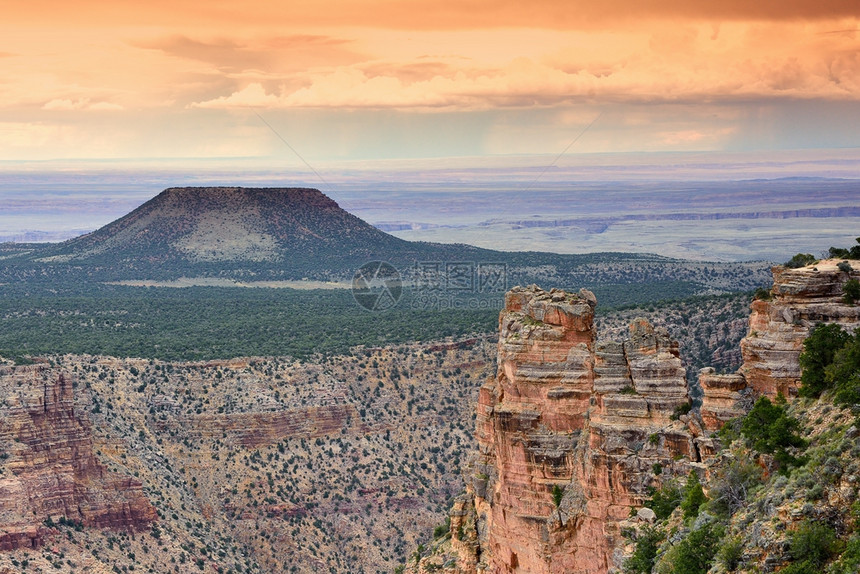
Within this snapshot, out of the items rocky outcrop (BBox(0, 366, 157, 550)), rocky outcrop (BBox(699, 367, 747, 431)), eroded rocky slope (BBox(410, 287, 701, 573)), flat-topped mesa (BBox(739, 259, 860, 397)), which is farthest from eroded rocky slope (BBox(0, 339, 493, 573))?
flat-topped mesa (BBox(739, 259, 860, 397))

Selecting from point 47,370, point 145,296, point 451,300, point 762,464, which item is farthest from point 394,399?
point 762,464

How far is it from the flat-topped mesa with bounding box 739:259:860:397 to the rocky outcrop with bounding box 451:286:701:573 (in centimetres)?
232

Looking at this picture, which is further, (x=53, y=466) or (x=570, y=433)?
(x=53, y=466)

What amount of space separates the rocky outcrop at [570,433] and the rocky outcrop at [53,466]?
37.4m

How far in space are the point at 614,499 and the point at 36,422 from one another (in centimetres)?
4745

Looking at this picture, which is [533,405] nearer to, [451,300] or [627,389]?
[627,389]

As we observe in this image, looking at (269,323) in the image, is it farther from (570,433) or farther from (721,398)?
(721,398)

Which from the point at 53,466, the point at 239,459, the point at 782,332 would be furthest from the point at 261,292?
the point at 782,332

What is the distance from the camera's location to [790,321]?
3441 cm

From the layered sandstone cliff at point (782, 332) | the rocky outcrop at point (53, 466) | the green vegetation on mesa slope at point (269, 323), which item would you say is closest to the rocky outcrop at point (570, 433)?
the layered sandstone cliff at point (782, 332)

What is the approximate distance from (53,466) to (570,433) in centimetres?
4383

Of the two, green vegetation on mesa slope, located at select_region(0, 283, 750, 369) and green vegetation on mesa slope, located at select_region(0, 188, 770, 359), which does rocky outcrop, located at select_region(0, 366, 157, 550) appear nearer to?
green vegetation on mesa slope, located at select_region(0, 283, 750, 369)

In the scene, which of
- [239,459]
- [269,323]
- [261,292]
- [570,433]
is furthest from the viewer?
[261,292]

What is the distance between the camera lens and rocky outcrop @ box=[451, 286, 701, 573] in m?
36.7
